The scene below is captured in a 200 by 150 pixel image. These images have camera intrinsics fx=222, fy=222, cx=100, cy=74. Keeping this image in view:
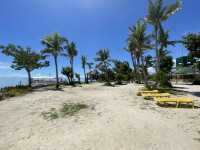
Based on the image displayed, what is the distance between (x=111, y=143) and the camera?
822cm

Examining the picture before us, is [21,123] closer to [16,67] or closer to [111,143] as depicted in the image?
[111,143]

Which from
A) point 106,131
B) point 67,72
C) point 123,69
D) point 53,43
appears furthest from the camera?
point 123,69

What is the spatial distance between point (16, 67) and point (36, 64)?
3.27m

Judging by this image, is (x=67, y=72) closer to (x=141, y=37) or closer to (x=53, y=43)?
(x=53, y=43)

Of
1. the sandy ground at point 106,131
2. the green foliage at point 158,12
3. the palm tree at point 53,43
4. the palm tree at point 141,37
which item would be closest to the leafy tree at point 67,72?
the palm tree at point 53,43

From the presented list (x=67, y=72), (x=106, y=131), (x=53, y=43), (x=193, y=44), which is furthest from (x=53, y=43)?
(x=106, y=131)

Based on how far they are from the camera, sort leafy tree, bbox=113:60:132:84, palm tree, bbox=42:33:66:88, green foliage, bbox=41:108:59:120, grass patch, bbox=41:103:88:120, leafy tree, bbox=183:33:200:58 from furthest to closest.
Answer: leafy tree, bbox=113:60:132:84, palm tree, bbox=42:33:66:88, leafy tree, bbox=183:33:200:58, grass patch, bbox=41:103:88:120, green foliage, bbox=41:108:59:120

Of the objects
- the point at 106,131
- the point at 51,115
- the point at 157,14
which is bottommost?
the point at 106,131

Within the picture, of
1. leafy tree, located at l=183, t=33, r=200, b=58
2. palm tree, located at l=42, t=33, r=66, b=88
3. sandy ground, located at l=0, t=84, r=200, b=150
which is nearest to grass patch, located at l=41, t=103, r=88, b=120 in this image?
sandy ground, located at l=0, t=84, r=200, b=150

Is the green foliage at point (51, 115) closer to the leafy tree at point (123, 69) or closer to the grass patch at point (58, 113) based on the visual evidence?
the grass patch at point (58, 113)

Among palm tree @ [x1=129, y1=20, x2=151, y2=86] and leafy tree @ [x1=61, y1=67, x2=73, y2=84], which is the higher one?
palm tree @ [x1=129, y1=20, x2=151, y2=86]

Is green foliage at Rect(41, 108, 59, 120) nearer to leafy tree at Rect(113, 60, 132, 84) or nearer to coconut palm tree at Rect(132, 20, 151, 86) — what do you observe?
coconut palm tree at Rect(132, 20, 151, 86)

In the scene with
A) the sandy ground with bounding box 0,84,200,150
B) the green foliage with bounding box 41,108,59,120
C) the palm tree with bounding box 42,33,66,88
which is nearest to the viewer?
the sandy ground with bounding box 0,84,200,150

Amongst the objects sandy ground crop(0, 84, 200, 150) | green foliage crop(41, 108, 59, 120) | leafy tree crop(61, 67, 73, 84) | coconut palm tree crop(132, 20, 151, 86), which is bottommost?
sandy ground crop(0, 84, 200, 150)
